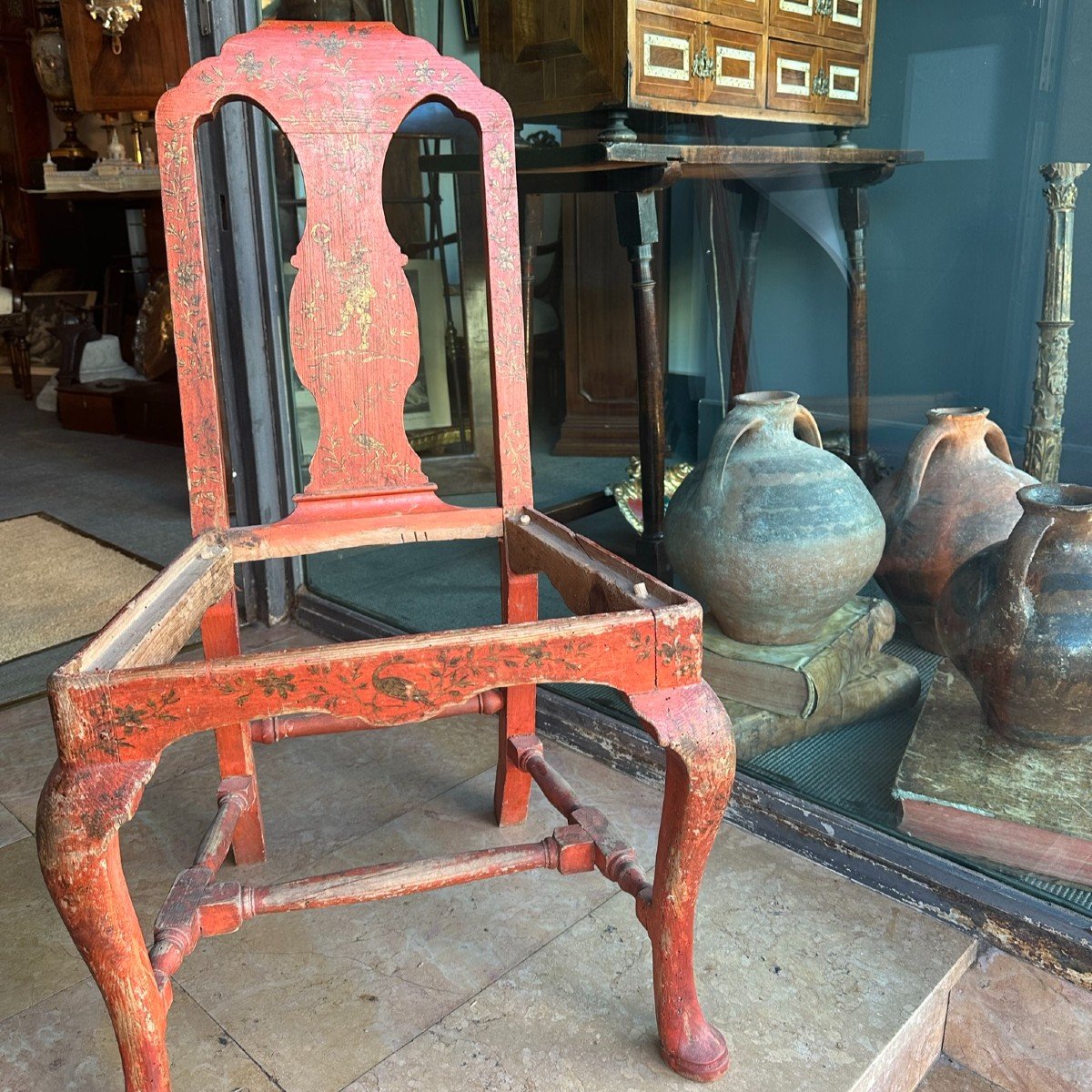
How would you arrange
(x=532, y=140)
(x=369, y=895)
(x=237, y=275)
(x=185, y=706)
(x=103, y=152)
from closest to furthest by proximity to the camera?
(x=185, y=706), (x=369, y=895), (x=532, y=140), (x=237, y=275), (x=103, y=152)

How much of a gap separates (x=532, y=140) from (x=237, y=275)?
0.63m

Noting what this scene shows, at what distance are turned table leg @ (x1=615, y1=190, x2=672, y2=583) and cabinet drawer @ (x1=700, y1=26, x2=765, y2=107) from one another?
0.60 feet

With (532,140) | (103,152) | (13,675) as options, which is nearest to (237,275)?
(532,140)

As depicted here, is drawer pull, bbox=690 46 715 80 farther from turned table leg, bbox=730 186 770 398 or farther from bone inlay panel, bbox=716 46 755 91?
turned table leg, bbox=730 186 770 398

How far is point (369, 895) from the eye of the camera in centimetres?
96

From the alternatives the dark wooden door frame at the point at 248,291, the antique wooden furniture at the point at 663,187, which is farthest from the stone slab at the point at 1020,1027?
the dark wooden door frame at the point at 248,291

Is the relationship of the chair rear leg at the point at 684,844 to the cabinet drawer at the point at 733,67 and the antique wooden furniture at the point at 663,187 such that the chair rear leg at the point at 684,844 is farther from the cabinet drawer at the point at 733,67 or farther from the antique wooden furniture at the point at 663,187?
the cabinet drawer at the point at 733,67

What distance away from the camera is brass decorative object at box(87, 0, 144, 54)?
4.04m

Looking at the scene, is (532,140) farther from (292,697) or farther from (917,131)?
(292,697)

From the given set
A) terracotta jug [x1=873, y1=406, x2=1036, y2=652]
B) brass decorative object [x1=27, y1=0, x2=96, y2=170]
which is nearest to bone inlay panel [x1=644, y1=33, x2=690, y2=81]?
terracotta jug [x1=873, y1=406, x2=1036, y2=652]

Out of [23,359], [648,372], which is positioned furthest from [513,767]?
[23,359]

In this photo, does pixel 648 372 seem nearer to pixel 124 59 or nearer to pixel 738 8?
pixel 738 8

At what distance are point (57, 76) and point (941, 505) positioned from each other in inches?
234

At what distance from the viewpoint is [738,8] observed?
131 centimetres
